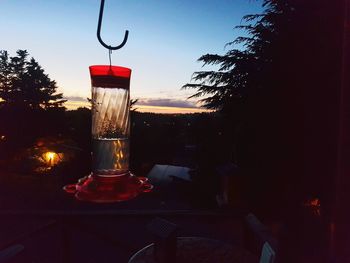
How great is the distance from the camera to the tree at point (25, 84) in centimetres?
3381

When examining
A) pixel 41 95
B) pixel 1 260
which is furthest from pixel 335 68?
pixel 41 95

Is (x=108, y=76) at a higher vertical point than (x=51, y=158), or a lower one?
higher

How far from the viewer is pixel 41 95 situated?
1385 inches

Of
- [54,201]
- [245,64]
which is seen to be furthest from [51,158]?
[245,64]

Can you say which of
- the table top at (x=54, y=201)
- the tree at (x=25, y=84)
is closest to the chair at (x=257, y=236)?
the table top at (x=54, y=201)

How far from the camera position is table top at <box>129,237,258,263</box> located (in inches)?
117

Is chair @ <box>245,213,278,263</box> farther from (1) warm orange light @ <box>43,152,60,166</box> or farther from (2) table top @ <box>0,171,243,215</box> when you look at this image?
(1) warm orange light @ <box>43,152,60,166</box>

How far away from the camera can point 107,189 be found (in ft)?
4.97

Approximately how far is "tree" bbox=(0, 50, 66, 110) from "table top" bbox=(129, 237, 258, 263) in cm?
3256

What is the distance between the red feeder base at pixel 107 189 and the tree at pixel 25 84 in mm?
33655

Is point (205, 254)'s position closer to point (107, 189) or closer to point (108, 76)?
point (107, 189)

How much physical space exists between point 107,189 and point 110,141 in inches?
11.2

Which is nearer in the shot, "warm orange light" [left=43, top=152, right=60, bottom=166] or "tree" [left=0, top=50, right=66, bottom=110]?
"warm orange light" [left=43, top=152, right=60, bottom=166]

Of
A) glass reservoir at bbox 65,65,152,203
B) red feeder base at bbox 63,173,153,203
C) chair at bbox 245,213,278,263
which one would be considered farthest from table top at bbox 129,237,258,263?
red feeder base at bbox 63,173,153,203
